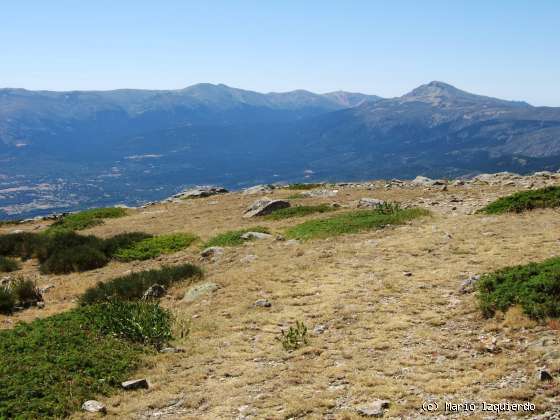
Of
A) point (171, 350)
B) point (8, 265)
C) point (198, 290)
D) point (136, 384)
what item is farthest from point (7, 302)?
point (136, 384)

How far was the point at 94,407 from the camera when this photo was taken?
1047cm

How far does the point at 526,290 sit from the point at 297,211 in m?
19.8

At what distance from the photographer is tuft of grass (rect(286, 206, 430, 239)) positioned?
24922mm

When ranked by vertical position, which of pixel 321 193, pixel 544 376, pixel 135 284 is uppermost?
pixel 321 193

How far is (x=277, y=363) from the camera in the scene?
1203 cm

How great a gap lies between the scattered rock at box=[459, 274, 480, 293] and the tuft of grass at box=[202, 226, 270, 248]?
485 inches

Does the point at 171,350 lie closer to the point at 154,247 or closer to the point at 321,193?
the point at 154,247

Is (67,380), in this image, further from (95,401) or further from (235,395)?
(235,395)

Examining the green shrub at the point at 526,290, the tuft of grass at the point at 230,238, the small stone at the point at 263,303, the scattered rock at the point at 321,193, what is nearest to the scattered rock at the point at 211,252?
the tuft of grass at the point at 230,238

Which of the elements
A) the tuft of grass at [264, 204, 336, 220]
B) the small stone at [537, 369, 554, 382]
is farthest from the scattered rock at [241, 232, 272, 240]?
the small stone at [537, 369, 554, 382]

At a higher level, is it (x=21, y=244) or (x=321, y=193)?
(x=321, y=193)

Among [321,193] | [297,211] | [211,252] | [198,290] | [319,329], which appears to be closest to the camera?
[319,329]

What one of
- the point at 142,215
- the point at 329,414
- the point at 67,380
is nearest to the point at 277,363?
the point at 329,414

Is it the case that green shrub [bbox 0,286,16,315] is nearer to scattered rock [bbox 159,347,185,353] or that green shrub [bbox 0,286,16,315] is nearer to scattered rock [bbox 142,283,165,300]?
scattered rock [bbox 142,283,165,300]
